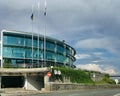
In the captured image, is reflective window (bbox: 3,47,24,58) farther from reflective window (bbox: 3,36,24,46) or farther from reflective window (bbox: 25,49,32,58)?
reflective window (bbox: 3,36,24,46)

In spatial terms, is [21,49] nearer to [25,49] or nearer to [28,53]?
[25,49]

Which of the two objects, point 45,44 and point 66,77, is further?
point 45,44

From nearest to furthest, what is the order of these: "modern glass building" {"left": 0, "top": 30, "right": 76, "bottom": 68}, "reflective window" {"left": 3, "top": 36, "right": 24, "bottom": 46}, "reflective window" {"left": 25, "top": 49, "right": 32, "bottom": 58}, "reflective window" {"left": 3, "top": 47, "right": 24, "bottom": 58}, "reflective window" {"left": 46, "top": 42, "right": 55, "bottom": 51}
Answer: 1. "modern glass building" {"left": 0, "top": 30, "right": 76, "bottom": 68}
2. "reflective window" {"left": 3, "top": 47, "right": 24, "bottom": 58}
3. "reflective window" {"left": 3, "top": 36, "right": 24, "bottom": 46}
4. "reflective window" {"left": 25, "top": 49, "right": 32, "bottom": 58}
5. "reflective window" {"left": 46, "top": 42, "right": 55, "bottom": 51}

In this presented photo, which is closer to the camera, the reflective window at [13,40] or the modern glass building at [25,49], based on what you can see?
the modern glass building at [25,49]

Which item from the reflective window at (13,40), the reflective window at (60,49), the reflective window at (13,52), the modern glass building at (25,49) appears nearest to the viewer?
the modern glass building at (25,49)

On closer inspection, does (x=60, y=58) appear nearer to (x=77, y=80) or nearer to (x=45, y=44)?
(x=45, y=44)

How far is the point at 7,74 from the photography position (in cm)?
6600

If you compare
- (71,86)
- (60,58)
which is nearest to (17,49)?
(60,58)

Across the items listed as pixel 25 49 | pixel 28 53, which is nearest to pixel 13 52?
pixel 25 49

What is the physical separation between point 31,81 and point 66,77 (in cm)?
736

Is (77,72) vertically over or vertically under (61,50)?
under

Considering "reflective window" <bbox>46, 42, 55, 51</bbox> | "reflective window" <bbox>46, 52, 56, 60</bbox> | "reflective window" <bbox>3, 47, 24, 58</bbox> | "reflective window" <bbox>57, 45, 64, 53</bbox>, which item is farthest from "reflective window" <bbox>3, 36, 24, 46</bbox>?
"reflective window" <bbox>57, 45, 64, 53</bbox>

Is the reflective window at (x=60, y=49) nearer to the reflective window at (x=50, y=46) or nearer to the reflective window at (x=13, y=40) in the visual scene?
the reflective window at (x=50, y=46)

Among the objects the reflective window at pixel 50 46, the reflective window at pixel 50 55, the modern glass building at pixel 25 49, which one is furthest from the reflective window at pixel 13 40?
the reflective window at pixel 50 55
